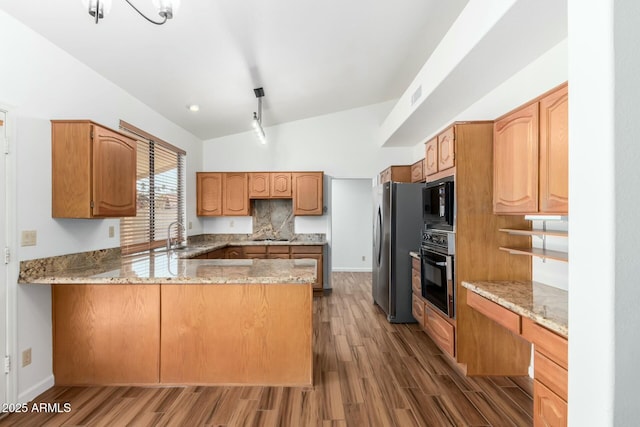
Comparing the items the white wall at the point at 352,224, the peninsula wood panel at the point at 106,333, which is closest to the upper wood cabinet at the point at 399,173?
the white wall at the point at 352,224

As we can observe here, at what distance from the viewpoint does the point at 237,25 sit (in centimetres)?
255

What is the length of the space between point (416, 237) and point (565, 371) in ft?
8.18

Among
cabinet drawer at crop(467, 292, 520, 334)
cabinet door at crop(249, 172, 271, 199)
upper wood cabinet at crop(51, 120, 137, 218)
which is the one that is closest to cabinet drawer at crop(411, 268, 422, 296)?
cabinet drawer at crop(467, 292, 520, 334)

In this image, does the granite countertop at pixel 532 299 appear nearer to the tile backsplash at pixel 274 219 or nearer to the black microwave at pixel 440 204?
the black microwave at pixel 440 204

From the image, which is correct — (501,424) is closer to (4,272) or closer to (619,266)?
(619,266)

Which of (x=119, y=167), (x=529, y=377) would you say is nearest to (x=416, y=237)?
(x=529, y=377)

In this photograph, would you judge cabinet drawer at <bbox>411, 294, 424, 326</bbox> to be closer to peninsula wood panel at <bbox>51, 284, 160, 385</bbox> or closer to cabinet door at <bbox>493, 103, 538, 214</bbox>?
cabinet door at <bbox>493, 103, 538, 214</bbox>

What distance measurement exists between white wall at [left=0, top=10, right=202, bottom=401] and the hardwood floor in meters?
0.41

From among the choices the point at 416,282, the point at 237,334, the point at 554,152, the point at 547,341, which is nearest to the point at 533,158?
the point at 554,152

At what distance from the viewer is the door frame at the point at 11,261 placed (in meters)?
2.11

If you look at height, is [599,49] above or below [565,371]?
above

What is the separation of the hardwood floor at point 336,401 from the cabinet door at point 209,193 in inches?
129

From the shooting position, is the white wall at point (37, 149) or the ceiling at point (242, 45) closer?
the white wall at point (37, 149)

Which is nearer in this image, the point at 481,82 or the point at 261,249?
the point at 481,82
